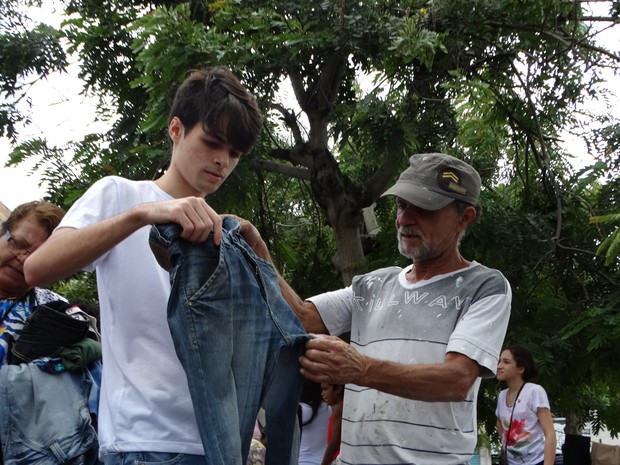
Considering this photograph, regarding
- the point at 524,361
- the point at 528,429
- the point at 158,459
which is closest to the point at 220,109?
the point at 158,459

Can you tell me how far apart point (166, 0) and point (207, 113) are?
5.79 m

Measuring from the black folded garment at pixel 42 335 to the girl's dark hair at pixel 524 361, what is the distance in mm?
4234

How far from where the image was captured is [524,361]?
6.39m

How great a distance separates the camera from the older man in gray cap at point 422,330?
2.67 m

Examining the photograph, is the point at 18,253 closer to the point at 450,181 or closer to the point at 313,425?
the point at 450,181

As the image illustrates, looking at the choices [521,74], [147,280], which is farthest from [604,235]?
[147,280]

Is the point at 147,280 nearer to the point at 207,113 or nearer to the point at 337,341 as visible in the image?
the point at 207,113

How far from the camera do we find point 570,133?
313 inches

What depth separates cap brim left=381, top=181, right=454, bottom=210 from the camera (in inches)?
119

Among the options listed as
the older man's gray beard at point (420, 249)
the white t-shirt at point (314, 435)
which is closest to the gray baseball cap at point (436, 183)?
the older man's gray beard at point (420, 249)

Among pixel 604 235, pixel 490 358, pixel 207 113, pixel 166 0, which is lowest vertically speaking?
pixel 490 358

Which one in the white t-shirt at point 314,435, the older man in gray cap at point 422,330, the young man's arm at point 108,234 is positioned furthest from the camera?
the white t-shirt at point 314,435

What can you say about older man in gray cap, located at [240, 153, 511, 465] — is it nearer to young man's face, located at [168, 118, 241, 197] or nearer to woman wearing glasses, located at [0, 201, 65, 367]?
young man's face, located at [168, 118, 241, 197]

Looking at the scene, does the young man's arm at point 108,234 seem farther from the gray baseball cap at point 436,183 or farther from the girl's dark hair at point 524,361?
the girl's dark hair at point 524,361
